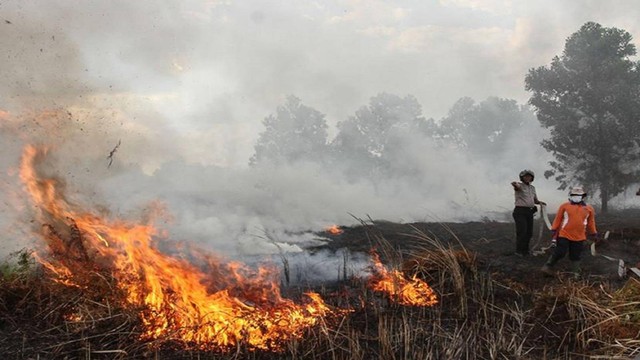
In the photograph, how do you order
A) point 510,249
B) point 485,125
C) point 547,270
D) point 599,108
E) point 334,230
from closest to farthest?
1. point 547,270
2. point 510,249
3. point 334,230
4. point 599,108
5. point 485,125

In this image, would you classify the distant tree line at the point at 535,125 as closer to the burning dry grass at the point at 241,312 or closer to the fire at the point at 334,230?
the fire at the point at 334,230

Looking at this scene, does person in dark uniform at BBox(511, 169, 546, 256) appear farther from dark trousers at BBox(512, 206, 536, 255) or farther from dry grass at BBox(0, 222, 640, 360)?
dry grass at BBox(0, 222, 640, 360)

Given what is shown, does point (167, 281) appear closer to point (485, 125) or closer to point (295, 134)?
point (295, 134)

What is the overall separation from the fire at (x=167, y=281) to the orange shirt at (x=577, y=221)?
4411 mm

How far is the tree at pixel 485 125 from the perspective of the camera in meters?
54.7

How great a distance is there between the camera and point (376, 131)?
46.8 m

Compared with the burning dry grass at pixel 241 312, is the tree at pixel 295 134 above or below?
above

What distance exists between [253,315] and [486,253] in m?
6.50

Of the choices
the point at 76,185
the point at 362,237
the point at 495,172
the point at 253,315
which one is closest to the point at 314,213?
the point at 362,237

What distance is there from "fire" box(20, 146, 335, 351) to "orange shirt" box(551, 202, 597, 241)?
174 inches

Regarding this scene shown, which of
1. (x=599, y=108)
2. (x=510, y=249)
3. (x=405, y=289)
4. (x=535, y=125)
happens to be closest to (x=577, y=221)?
(x=510, y=249)

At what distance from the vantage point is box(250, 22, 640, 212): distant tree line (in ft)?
69.7

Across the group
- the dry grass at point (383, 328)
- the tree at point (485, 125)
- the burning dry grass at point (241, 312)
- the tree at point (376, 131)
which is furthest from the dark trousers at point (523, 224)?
the tree at point (485, 125)

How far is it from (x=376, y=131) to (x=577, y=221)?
40285 millimetres
